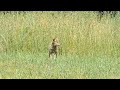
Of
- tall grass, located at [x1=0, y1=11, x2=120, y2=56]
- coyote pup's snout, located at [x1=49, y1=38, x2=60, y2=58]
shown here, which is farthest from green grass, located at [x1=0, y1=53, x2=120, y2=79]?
tall grass, located at [x1=0, y1=11, x2=120, y2=56]

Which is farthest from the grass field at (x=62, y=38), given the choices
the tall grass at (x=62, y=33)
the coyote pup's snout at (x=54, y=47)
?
the coyote pup's snout at (x=54, y=47)

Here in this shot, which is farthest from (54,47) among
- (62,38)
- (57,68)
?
(57,68)

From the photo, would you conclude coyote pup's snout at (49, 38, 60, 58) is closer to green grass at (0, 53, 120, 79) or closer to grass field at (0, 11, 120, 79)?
grass field at (0, 11, 120, 79)

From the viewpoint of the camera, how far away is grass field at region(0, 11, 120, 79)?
27.2 feet

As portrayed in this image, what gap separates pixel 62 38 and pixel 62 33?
20cm

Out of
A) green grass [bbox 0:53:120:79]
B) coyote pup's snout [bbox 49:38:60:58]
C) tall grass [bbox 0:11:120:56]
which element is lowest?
green grass [bbox 0:53:120:79]

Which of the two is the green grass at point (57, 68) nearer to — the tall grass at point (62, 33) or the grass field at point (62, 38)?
the grass field at point (62, 38)

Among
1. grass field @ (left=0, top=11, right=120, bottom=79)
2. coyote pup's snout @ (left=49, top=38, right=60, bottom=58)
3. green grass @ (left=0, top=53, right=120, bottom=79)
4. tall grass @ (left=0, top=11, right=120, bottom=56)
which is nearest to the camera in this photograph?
green grass @ (left=0, top=53, right=120, bottom=79)

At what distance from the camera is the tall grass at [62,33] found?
9.98 m

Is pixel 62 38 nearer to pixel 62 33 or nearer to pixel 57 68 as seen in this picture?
pixel 62 33

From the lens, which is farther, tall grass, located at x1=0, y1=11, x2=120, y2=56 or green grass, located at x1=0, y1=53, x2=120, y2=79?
tall grass, located at x1=0, y1=11, x2=120, y2=56

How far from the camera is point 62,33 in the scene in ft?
34.0

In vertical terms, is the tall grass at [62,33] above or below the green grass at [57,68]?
above
